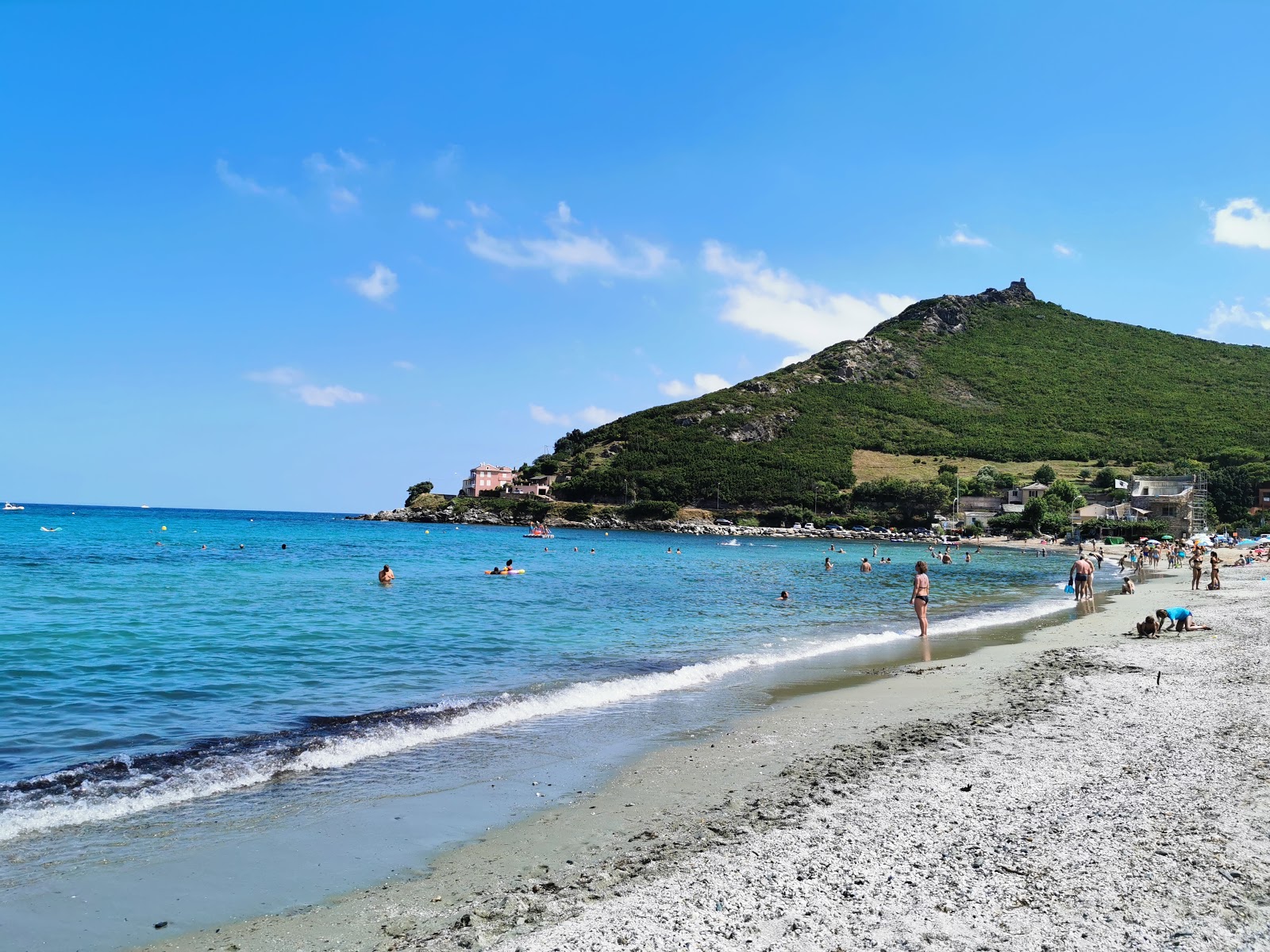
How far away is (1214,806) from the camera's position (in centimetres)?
605

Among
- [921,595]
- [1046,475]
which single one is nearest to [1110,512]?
[1046,475]

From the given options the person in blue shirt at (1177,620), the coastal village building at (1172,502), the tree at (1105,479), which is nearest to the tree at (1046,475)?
the tree at (1105,479)

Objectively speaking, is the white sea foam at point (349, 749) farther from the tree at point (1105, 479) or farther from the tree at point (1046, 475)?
the tree at point (1046, 475)

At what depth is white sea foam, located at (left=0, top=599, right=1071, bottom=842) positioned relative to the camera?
694cm

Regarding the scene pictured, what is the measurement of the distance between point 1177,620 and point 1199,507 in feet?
311

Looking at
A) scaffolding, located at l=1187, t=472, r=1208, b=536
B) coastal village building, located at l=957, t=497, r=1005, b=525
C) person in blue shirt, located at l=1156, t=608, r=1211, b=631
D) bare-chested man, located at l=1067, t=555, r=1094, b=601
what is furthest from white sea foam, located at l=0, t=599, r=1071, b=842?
coastal village building, located at l=957, t=497, r=1005, b=525

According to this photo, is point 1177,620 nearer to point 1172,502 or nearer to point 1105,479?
point 1172,502

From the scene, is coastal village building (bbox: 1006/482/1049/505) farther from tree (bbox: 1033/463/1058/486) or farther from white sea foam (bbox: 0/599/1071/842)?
white sea foam (bbox: 0/599/1071/842)

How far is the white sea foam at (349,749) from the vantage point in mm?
6938

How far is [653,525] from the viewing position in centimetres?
11888

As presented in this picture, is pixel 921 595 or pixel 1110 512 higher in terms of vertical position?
pixel 1110 512

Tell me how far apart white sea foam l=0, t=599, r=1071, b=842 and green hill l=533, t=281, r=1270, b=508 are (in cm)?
10858

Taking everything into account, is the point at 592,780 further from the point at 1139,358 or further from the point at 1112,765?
the point at 1139,358

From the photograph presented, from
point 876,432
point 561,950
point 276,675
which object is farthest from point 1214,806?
point 876,432
